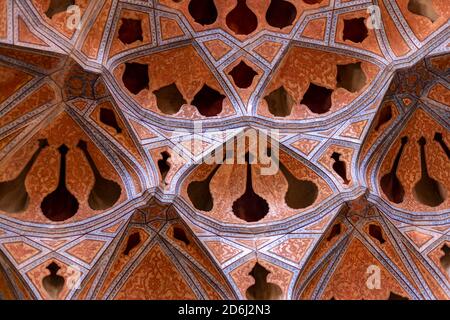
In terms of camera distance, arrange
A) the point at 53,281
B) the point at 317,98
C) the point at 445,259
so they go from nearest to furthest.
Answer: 1. the point at 53,281
2. the point at 445,259
3. the point at 317,98

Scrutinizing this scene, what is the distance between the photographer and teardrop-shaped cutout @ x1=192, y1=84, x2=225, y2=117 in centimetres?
2105

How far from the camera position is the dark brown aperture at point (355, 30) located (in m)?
21.1

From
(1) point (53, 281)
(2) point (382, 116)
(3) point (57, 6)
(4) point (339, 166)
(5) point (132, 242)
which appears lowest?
(1) point (53, 281)

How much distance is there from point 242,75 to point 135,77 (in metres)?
1.89

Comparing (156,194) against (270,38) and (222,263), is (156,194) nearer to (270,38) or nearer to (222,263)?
(222,263)

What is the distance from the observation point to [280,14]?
21.4 metres

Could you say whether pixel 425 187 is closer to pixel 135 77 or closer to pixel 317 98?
pixel 317 98

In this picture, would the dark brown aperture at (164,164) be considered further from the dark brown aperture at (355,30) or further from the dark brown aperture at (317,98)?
the dark brown aperture at (355,30)

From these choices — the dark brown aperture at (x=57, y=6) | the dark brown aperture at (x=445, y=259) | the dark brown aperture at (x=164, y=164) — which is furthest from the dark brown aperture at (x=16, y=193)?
the dark brown aperture at (x=445, y=259)

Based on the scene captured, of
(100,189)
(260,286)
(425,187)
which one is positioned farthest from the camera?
(425,187)

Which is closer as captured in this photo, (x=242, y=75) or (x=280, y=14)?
(x=242, y=75)

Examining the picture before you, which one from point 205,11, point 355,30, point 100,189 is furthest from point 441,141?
point 100,189

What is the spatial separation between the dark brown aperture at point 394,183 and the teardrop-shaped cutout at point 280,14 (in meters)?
2.93
